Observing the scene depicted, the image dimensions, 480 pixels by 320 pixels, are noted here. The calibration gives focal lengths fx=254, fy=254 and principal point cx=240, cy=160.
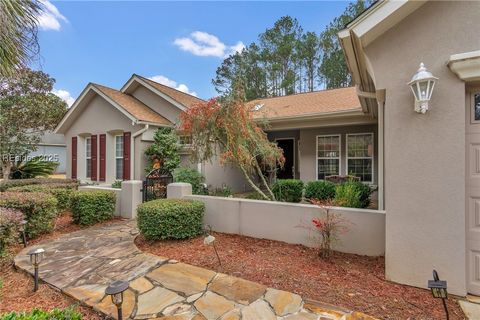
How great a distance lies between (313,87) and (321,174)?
52.7 feet

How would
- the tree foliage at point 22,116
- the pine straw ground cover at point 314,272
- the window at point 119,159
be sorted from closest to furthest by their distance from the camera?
1. the pine straw ground cover at point 314,272
2. the window at point 119,159
3. the tree foliage at point 22,116

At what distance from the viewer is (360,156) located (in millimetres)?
9727

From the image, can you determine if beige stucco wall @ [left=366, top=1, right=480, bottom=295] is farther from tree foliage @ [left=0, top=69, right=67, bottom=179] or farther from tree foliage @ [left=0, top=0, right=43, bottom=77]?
tree foliage @ [left=0, top=69, right=67, bottom=179]

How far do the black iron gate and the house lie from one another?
6.21 meters

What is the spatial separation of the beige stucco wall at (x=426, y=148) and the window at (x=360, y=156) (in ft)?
20.8

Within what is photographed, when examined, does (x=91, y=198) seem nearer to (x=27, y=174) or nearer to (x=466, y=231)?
(x=466, y=231)

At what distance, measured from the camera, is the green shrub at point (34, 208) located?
5.44 metres

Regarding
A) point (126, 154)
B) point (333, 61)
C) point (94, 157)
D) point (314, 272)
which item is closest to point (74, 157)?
point (94, 157)

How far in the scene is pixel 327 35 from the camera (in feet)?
72.6

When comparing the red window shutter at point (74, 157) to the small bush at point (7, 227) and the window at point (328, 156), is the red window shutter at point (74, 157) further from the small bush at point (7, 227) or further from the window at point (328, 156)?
the window at point (328, 156)

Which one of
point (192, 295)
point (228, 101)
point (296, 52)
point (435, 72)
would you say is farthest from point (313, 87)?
point (192, 295)

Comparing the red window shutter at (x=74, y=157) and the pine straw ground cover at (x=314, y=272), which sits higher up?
the red window shutter at (x=74, y=157)

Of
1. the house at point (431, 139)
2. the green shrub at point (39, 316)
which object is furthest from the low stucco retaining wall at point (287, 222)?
the green shrub at point (39, 316)

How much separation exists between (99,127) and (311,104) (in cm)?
1000
